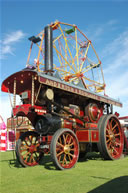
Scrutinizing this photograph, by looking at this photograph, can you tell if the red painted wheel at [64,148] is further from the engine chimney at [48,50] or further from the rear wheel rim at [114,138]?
the engine chimney at [48,50]

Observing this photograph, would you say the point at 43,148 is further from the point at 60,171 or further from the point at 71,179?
the point at 71,179

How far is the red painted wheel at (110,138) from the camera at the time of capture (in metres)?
7.45

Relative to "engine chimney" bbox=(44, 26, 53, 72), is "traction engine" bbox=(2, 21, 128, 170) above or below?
below

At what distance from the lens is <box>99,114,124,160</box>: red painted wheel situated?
7453mm

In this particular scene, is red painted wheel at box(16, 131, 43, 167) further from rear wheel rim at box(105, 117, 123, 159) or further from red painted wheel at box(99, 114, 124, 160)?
rear wheel rim at box(105, 117, 123, 159)

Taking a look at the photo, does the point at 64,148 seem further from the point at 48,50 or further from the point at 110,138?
the point at 48,50

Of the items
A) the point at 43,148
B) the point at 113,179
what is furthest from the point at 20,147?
the point at 113,179

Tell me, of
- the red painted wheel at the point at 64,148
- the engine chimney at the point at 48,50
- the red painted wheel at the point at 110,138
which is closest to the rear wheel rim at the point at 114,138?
the red painted wheel at the point at 110,138

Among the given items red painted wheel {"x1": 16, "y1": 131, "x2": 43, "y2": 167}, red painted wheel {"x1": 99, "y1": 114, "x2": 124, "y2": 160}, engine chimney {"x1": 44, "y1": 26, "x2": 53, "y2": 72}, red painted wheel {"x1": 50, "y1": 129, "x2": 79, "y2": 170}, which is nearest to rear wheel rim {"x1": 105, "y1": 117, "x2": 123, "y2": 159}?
red painted wheel {"x1": 99, "y1": 114, "x2": 124, "y2": 160}

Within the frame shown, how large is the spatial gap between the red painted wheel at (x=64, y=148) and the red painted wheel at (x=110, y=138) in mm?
1271

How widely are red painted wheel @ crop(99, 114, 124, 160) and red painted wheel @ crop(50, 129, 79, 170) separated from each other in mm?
1271

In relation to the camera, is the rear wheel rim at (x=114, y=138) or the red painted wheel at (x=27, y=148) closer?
the red painted wheel at (x=27, y=148)

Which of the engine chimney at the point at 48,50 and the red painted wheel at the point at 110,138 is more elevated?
the engine chimney at the point at 48,50

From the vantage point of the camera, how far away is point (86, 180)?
4.45m
